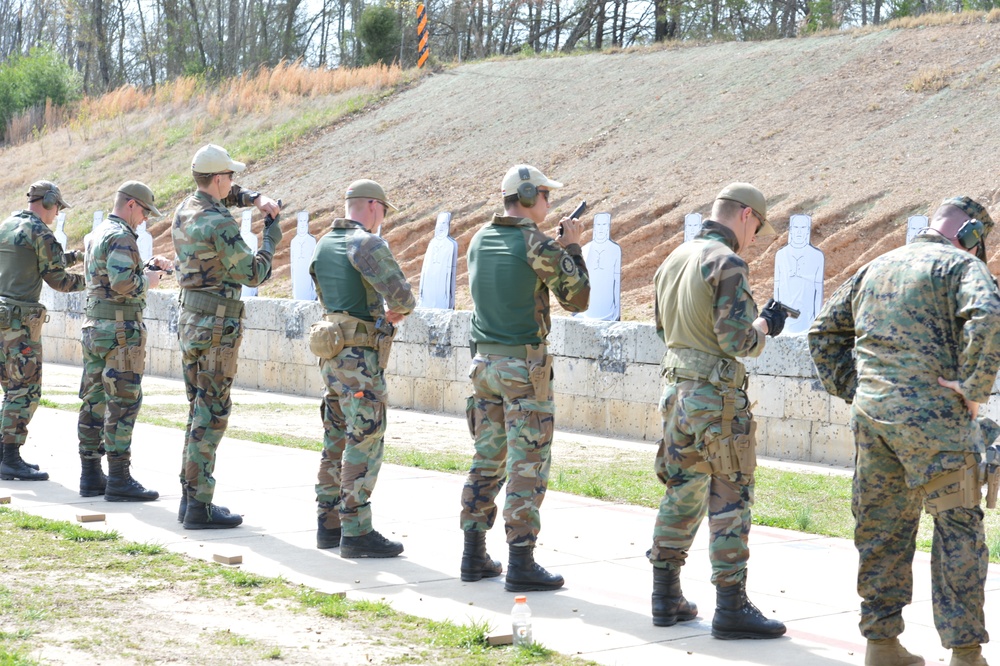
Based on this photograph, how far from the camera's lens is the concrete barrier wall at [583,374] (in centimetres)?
1099

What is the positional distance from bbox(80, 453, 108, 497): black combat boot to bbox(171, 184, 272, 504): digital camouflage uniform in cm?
136

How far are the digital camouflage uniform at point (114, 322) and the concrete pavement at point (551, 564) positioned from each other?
0.62m

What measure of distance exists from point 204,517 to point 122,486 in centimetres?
115

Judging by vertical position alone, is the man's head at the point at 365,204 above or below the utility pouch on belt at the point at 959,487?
above

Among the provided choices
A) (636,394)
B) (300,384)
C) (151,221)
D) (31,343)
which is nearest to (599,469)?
(636,394)

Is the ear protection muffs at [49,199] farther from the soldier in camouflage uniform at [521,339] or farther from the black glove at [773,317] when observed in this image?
the black glove at [773,317]

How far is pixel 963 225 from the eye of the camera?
470 centimetres

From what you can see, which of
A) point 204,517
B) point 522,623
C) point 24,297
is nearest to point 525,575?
point 522,623

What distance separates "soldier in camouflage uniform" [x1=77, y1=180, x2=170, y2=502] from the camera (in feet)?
26.2

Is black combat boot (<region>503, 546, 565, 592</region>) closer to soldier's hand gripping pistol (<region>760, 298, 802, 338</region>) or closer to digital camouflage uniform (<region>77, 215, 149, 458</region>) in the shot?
soldier's hand gripping pistol (<region>760, 298, 802, 338</region>)

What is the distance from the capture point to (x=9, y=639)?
519 cm

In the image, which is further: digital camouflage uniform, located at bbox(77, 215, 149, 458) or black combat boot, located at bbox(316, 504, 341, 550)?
digital camouflage uniform, located at bbox(77, 215, 149, 458)

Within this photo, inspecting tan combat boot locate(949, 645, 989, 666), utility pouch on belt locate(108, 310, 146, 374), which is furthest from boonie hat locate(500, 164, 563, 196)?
utility pouch on belt locate(108, 310, 146, 374)

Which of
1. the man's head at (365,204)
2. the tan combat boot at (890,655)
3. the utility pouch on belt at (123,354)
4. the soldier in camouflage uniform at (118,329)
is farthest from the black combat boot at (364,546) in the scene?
the tan combat boot at (890,655)
